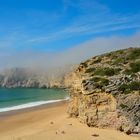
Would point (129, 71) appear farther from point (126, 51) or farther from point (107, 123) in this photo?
point (126, 51)

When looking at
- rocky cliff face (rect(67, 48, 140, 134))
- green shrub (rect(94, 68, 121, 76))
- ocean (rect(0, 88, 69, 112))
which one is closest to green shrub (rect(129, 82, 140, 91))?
rocky cliff face (rect(67, 48, 140, 134))

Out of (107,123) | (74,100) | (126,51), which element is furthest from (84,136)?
(126,51)

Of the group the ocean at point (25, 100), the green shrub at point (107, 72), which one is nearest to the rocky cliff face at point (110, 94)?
the green shrub at point (107, 72)

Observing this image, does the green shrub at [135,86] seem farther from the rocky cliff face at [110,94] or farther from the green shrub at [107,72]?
the green shrub at [107,72]

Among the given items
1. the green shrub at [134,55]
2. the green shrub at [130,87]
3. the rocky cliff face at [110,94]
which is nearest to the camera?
the rocky cliff face at [110,94]

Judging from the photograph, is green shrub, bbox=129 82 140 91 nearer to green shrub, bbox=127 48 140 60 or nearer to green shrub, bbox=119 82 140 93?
green shrub, bbox=119 82 140 93

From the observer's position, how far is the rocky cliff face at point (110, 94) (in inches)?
896

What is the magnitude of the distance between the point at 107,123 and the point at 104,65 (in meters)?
6.87

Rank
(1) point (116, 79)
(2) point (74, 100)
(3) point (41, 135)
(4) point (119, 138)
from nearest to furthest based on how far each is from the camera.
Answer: (4) point (119, 138) < (3) point (41, 135) < (1) point (116, 79) < (2) point (74, 100)

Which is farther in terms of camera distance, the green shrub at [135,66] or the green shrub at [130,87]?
the green shrub at [135,66]

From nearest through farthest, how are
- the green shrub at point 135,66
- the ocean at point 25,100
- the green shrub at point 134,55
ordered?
the green shrub at point 135,66, the green shrub at point 134,55, the ocean at point 25,100

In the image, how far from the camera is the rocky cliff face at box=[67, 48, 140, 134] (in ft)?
74.6

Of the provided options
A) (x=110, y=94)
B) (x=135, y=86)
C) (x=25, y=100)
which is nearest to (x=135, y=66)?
(x=135, y=86)

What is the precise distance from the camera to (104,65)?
1162 inches
